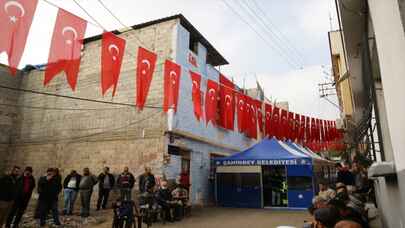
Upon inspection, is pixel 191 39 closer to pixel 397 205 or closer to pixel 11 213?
pixel 11 213

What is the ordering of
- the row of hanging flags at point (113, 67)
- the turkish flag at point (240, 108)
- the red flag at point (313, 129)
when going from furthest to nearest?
the red flag at point (313, 129) → the turkish flag at point (240, 108) → the row of hanging flags at point (113, 67)

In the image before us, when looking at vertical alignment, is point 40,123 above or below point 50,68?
above

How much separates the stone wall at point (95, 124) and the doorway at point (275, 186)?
16.9 feet

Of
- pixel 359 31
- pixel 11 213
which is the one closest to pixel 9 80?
pixel 11 213

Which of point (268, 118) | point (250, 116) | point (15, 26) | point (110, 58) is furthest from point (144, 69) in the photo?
point (268, 118)

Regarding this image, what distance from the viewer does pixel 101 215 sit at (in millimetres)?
9852

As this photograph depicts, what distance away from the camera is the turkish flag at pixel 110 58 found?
596cm

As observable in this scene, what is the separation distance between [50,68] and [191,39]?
10.6m

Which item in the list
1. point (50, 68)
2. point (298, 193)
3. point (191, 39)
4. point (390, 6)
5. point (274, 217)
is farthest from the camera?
→ point (191, 39)

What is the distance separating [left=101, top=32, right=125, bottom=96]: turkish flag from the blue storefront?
29.1 ft

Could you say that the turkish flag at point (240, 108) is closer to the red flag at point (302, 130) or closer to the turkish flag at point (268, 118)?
the turkish flag at point (268, 118)

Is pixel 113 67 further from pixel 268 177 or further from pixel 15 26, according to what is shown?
pixel 268 177

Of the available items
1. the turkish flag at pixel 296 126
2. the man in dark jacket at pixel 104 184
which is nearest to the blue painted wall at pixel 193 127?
the man in dark jacket at pixel 104 184

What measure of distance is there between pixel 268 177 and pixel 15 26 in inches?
458
